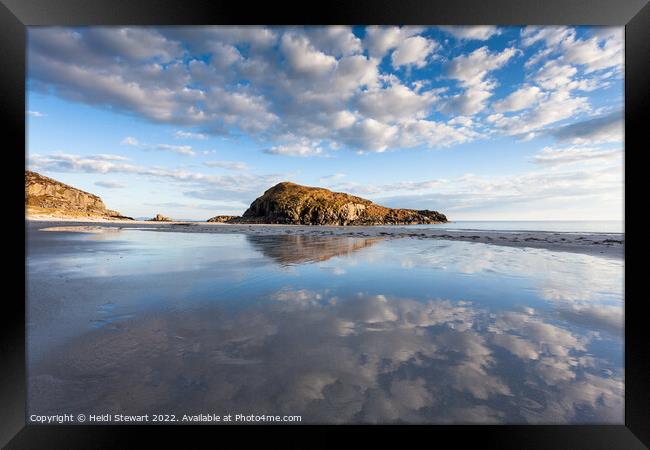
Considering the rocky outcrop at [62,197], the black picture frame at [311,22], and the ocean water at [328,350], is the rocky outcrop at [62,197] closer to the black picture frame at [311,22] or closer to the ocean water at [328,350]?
the ocean water at [328,350]

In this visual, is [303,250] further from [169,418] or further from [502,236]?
[502,236]

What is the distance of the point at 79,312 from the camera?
5066 millimetres

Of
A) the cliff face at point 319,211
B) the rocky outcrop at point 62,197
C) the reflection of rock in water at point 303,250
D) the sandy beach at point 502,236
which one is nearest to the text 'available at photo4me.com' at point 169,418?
the sandy beach at point 502,236

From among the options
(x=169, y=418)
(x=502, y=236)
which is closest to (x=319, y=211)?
(x=502, y=236)

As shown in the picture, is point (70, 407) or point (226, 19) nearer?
point (70, 407)

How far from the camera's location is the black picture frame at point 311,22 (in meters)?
2.53

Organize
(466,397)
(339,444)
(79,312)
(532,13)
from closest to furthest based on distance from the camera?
(339,444) < (466,397) < (532,13) < (79,312)

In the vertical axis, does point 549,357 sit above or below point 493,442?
above

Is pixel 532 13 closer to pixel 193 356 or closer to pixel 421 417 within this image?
pixel 421 417

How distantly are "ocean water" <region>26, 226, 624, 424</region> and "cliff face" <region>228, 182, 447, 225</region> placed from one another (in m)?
93.2

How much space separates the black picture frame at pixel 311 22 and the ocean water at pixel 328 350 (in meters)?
0.15

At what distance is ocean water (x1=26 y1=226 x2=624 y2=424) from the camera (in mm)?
2676

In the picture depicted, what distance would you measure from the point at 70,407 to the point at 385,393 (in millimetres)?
3415

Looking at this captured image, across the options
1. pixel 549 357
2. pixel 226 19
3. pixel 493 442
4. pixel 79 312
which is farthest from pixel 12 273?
pixel 549 357
